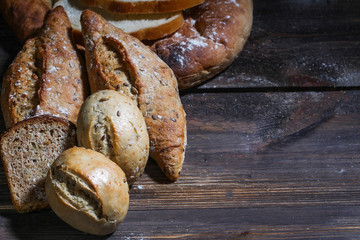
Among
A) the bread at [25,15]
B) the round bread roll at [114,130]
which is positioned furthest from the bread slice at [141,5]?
the round bread roll at [114,130]

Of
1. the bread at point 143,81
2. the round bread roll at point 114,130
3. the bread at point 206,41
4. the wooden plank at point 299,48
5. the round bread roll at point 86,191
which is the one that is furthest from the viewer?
the wooden plank at point 299,48

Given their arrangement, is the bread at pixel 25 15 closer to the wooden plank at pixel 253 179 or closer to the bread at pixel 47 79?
the bread at pixel 47 79

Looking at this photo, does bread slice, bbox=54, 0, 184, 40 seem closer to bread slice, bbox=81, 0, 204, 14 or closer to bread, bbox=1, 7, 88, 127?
bread slice, bbox=81, 0, 204, 14

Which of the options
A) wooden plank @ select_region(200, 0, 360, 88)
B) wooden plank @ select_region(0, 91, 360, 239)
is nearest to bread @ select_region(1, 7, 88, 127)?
wooden plank @ select_region(0, 91, 360, 239)

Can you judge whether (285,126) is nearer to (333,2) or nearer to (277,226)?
(277,226)

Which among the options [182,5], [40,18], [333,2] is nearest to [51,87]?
[40,18]

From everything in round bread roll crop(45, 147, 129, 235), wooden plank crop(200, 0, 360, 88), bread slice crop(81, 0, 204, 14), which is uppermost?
bread slice crop(81, 0, 204, 14)
